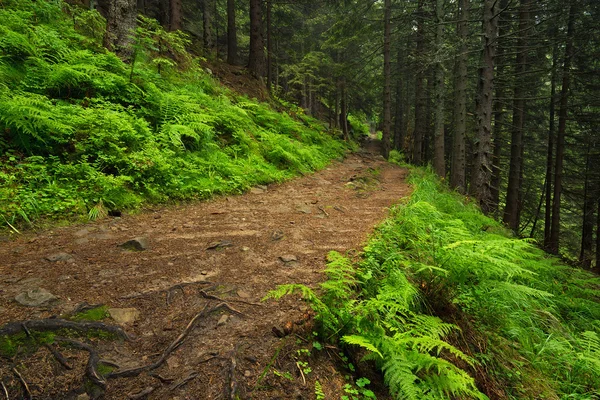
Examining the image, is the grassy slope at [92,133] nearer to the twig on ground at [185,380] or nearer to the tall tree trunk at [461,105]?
the twig on ground at [185,380]

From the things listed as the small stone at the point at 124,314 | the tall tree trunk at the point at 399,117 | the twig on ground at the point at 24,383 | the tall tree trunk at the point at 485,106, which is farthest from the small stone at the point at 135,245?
the tall tree trunk at the point at 399,117

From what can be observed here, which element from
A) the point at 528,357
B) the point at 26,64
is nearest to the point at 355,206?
the point at 528,357

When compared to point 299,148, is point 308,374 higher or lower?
lower

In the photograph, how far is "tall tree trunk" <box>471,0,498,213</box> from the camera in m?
8.12

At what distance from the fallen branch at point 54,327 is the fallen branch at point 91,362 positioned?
0.40ft

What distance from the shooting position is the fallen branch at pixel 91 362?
1.67m

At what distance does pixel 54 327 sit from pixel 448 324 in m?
2.73

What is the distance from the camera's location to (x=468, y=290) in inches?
128

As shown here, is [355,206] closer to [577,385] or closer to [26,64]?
[577,385]

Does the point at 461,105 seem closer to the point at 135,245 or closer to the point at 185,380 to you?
the point at 135,245

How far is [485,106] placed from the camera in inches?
332

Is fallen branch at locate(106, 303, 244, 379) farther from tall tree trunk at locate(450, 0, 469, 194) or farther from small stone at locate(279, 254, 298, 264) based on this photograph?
tall tree trunk at locate(450, 0, 469, 194)

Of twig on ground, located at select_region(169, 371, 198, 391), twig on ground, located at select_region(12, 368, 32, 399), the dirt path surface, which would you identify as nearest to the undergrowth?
the dirt path surface

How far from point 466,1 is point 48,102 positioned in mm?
11938
